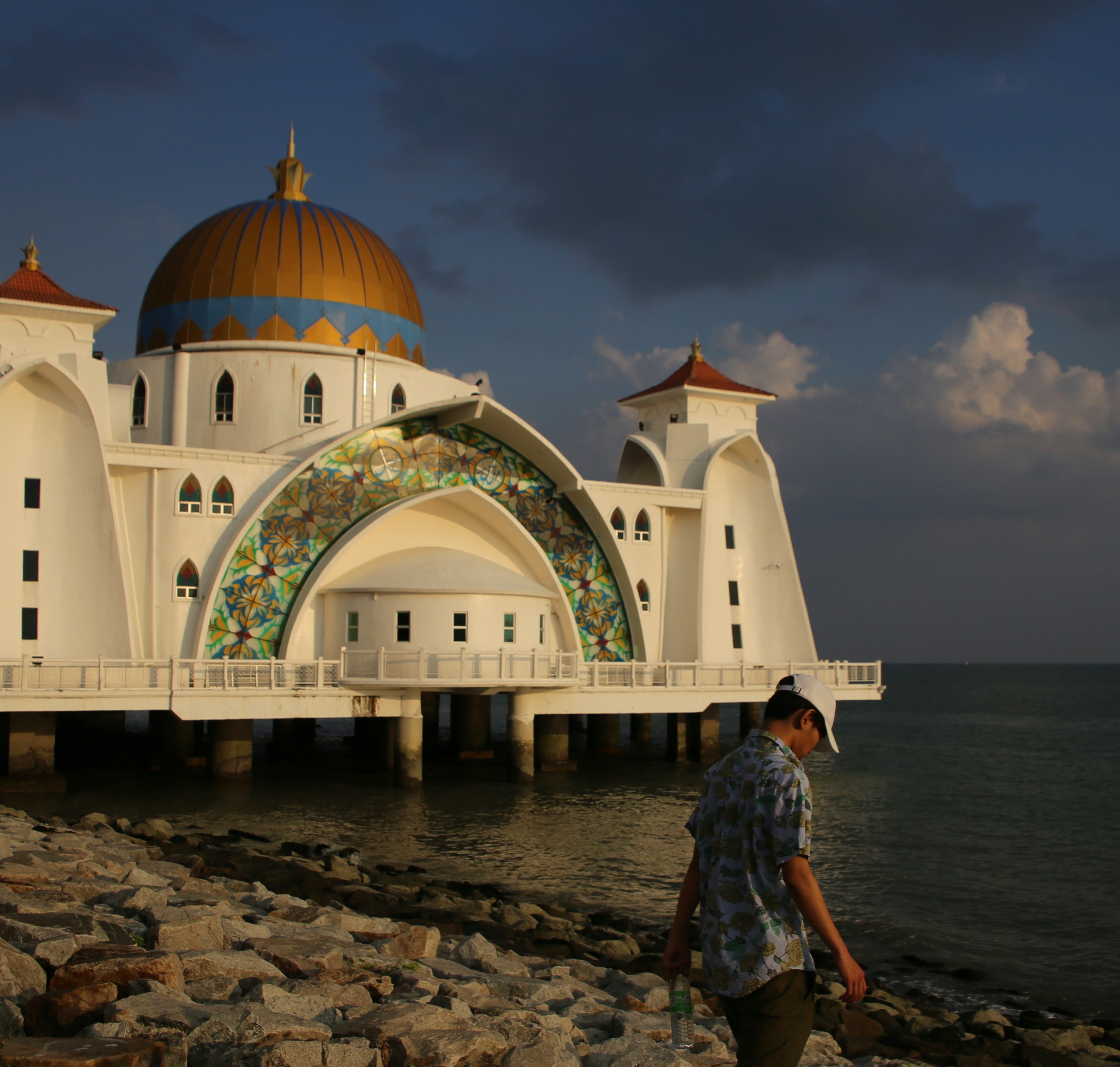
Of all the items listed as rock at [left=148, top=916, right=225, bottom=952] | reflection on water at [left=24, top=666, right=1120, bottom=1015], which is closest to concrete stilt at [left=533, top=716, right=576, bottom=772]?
reflection on water at [left=24, top=666, right=1120, bottom=1015]

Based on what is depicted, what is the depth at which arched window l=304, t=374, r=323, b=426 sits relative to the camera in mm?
30875

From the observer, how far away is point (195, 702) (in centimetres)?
2453

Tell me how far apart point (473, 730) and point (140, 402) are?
11957mm

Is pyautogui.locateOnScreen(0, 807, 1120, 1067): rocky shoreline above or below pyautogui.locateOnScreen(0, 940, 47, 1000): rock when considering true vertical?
below

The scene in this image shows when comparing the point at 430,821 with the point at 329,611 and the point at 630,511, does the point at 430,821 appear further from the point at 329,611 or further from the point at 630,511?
the point at 630,511

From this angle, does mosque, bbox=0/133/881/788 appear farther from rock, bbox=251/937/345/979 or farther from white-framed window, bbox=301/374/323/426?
rock, bbox=251/937/345/979

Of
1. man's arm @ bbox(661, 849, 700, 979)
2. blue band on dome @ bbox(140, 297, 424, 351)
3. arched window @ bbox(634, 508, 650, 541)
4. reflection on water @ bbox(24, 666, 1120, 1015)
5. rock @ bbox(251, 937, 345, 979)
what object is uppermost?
blue band on dome @ bbox(140, 297, 424, 351)

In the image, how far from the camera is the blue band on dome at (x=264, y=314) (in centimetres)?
3142

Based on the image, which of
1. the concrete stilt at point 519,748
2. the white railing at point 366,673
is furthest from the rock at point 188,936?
the concrete stilt at point 519,748

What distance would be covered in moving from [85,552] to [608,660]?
12919mm

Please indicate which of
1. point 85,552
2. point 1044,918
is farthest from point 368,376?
point 1044,918

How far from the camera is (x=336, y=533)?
28.5 metres

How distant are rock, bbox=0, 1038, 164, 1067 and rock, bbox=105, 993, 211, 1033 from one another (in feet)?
1.31

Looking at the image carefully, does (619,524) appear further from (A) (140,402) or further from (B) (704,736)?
(A) (140,402)
